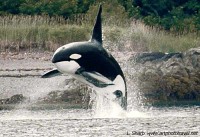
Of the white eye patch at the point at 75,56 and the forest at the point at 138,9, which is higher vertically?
the white eye patch at the point at 75,56

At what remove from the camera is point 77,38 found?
50969mm

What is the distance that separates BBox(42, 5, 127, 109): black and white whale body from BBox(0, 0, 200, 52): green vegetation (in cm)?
1611

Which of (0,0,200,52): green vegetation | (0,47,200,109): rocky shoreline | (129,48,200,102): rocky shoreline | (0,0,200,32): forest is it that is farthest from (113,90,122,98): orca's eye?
(0,0,200,32): forest

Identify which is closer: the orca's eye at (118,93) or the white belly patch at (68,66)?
the white belly patch at (68,66)

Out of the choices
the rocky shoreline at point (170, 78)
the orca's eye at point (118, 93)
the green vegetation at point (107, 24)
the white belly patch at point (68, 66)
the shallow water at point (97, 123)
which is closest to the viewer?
the shallow water at point (97, 123)

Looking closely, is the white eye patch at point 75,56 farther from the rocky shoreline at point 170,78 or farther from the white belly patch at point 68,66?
the rocky shoreline at point 170,78

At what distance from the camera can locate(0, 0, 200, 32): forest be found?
184 feet

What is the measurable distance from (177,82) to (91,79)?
8.89 metres

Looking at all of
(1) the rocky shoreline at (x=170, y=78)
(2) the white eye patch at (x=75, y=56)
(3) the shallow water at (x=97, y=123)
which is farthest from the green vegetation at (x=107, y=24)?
(2) the white eye patch at (x=75, y=56)

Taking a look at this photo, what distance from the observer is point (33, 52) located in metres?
49.8

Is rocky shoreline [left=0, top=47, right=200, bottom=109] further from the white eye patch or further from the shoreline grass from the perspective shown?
the white eye patch

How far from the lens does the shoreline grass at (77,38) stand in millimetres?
50000

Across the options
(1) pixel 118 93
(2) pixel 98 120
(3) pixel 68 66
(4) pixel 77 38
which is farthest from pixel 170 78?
(4) pixel 77 38

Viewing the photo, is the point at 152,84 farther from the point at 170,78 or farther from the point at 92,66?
A: the point at 92,66
